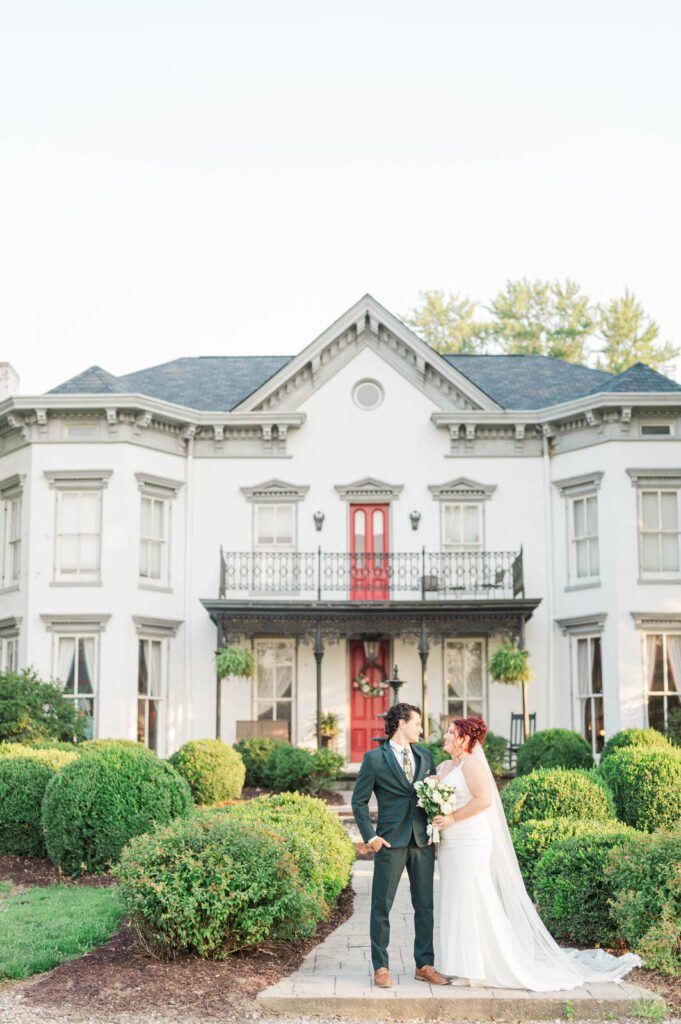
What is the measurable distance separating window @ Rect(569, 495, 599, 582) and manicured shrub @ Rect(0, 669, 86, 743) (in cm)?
997

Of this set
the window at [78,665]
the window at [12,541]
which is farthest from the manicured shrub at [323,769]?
the window at [12,541]

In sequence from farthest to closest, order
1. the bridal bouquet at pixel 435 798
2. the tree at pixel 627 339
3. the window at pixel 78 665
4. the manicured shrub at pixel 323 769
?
the tree at pixel 627 339 → the window at pixel 78 665 → the manicured shrub at pixel 323 769 → the bridal bouquet at pixel 435 798

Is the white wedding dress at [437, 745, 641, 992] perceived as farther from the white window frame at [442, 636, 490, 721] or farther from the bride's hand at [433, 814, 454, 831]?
the white window frame at [442, 636, 490, 721]

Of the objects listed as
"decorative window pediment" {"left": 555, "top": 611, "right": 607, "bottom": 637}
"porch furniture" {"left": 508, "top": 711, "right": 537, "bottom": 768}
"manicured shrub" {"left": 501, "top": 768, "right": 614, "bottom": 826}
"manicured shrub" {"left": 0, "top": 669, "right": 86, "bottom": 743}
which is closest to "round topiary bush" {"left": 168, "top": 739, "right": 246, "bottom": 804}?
"manicured shrub" {"left": 0, "top": 669, "right": 86, "bottom": 743}

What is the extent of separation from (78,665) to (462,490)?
27.1ft

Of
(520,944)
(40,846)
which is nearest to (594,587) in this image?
(40,846)

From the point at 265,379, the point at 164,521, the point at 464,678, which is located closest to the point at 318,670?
the point at 464,678

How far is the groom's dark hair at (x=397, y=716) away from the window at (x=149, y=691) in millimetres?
15564

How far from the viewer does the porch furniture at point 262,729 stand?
2284 centimetres

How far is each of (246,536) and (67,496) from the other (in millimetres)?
3599

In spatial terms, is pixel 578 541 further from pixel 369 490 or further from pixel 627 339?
pixel 627 339

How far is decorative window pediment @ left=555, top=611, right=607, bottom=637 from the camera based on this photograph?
76.0 feet

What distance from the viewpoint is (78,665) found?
75.8 feet

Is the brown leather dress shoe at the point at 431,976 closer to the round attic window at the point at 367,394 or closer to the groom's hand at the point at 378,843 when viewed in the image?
the groom's hand at the point at 378,843
